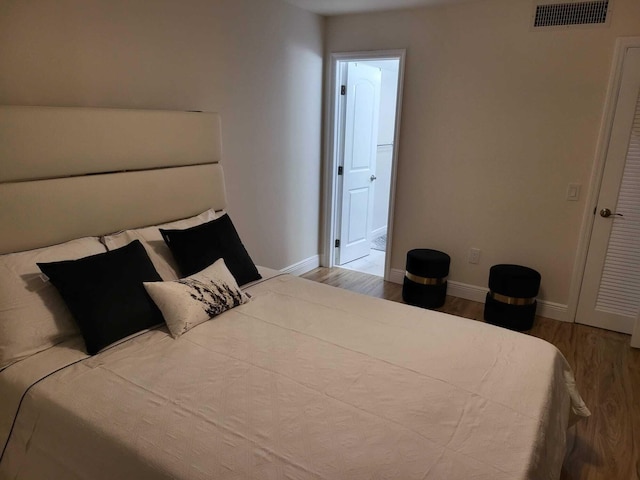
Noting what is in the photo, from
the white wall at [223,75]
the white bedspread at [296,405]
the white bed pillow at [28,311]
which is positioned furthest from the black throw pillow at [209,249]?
the white wall at [223,75]

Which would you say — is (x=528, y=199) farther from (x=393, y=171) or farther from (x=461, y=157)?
(x=393, y=171)

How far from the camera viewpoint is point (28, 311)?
187cm

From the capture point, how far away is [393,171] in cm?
415

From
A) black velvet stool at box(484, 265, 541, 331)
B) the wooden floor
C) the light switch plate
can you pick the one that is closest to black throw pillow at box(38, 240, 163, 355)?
the wooden floor

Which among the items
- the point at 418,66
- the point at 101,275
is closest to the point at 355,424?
the point at 101,275

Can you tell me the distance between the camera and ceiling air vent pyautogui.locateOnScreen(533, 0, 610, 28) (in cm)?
313

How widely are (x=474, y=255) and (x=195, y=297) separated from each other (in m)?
2.67

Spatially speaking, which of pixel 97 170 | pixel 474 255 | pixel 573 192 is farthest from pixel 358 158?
pixel 97 170

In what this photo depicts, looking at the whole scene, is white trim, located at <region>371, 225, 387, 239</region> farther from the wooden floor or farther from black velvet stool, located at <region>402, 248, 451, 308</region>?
black velvet stool, located at <region>402, 248, 451, 308</region>

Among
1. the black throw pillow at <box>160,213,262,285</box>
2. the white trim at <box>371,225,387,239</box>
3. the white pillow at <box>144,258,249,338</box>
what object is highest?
the black throw pillow at <box>160,213,262,285</box>

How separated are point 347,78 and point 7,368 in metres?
3.61

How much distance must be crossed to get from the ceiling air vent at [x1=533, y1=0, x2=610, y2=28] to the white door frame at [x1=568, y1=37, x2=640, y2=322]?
230 mm

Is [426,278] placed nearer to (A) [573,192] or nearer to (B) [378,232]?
(A) [573,192]

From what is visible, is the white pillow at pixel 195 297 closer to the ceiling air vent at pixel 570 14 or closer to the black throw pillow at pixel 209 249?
the black throw pillow at pixel 209 249
